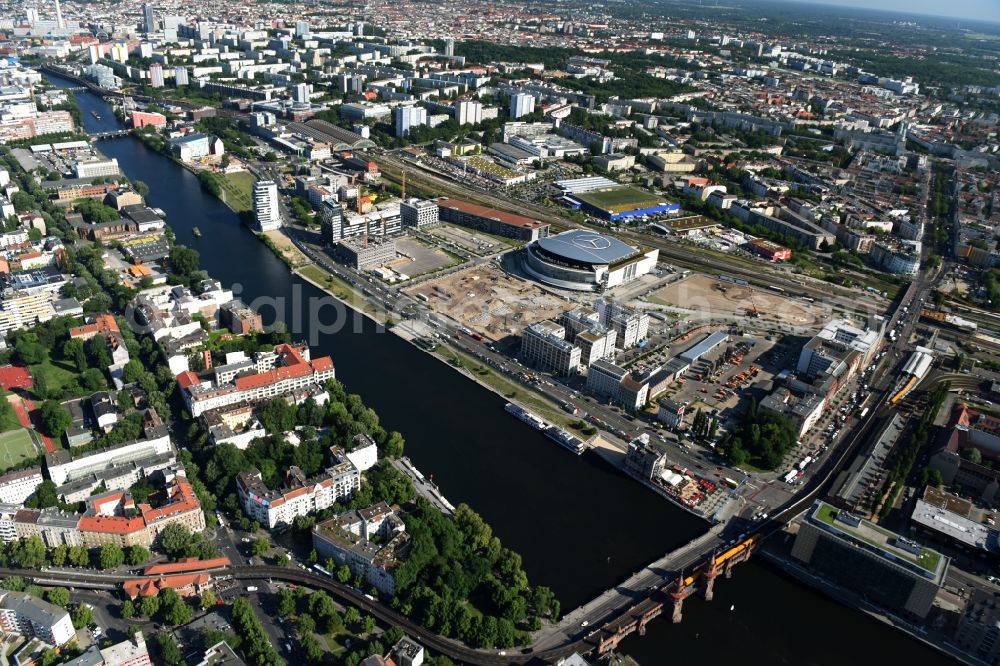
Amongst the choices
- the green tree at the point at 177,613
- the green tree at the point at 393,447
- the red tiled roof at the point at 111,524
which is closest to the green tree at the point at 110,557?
the red tiled roof at the point at 111,524

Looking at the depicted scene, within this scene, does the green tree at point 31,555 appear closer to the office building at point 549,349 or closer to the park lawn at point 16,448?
the park lawn at point 16,448

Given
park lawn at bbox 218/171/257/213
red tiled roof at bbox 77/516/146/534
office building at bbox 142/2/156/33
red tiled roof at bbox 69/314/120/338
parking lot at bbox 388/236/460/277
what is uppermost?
office building at bbox 142/2/156/33

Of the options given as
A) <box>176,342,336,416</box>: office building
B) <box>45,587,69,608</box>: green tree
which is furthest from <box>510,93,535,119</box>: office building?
<box>45,587,69,608</box>: green tree

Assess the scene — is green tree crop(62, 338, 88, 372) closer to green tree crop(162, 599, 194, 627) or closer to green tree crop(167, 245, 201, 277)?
green tree crop(167, 245, 201, 277)

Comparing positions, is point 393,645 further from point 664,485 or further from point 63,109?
point 63,109

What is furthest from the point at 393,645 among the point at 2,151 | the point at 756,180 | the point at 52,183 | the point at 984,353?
the point at 2,151
